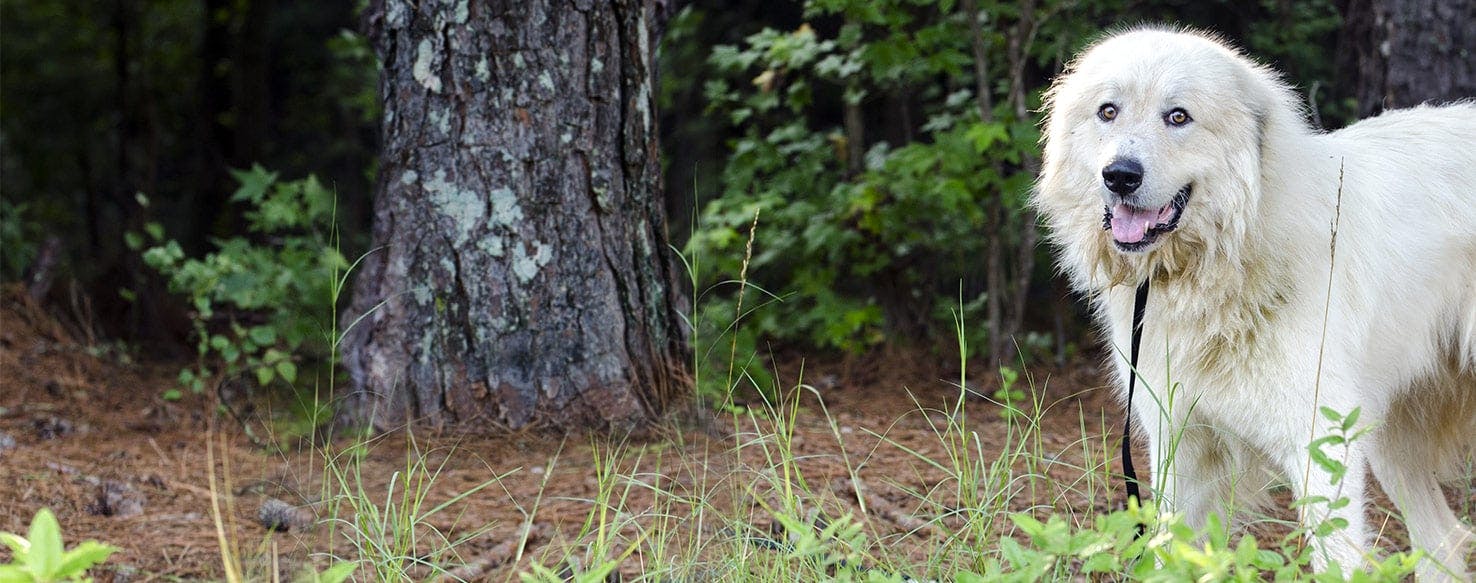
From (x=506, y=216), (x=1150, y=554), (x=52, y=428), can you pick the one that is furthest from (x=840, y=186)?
(x=1150, y=554)

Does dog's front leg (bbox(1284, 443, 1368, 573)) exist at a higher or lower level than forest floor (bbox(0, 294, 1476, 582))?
higher

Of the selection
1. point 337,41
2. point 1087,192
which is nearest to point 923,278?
point 1087,192

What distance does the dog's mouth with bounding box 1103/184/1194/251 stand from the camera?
9.00ft

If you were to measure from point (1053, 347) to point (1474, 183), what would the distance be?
11.3 ft

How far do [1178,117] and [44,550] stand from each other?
7.93 feet

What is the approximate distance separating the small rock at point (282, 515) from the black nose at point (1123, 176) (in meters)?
2.17

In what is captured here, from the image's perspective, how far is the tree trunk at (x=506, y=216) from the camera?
3.78 metres

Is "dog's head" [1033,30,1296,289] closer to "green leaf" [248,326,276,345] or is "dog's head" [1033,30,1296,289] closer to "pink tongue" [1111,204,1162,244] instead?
"pink tongue" [1111,204,1162,244]

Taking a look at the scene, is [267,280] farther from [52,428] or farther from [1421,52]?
[1421,52]

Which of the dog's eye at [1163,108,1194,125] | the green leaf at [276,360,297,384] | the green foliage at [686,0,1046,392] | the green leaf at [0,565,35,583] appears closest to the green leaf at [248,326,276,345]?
the green leaf at [276,360,297,384]

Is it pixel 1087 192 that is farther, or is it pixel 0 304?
pixel 0 304

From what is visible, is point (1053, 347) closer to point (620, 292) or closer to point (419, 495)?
point (620, 292)

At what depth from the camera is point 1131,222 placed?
2.75 meters

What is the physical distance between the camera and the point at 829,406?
4.89 m
